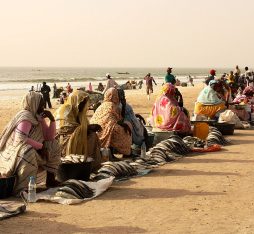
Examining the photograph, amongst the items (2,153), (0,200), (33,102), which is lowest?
(0,200)

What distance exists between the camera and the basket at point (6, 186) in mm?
6328

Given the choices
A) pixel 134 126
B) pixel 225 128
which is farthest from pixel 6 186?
pixel 225 128

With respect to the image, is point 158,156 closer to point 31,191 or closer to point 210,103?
point 31,191

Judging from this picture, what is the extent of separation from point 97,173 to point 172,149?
2218 millimetres

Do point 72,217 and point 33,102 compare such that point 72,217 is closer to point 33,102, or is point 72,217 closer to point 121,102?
point 33,102

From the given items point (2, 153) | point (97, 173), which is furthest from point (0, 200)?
point (97, 173)

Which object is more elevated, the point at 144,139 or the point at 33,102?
the point at 33,102

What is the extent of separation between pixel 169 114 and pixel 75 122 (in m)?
3.24

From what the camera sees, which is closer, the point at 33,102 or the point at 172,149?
the point at 33,102

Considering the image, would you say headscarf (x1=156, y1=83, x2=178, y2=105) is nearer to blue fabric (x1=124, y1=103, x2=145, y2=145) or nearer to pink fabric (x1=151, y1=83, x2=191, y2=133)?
pink fabric (x1=151, y1=83, x2=191, y2=133)

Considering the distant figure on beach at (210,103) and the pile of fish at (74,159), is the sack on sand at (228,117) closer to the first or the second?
the distant figure on beach at (210,103)

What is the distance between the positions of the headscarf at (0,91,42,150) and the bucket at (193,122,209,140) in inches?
182

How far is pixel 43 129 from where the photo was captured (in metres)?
7.05

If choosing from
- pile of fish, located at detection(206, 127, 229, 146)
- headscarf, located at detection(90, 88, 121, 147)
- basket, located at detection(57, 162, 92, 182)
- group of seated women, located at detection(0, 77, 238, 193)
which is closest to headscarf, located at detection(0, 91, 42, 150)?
group of seated women, located at detection(0, 77, 238, 193)
